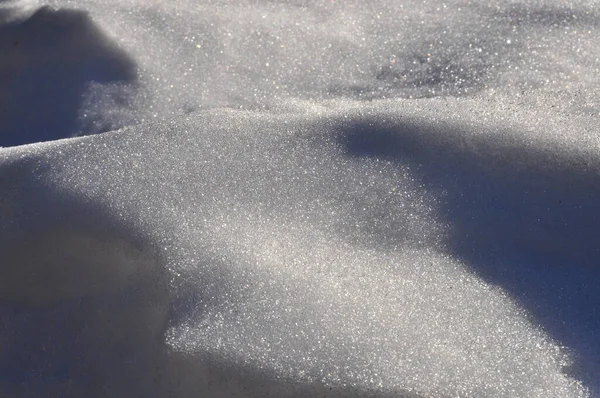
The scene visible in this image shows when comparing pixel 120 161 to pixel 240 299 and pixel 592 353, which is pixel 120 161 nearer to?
pixel 240 299

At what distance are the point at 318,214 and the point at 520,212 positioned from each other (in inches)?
12.7

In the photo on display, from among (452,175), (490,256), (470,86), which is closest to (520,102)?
(470,86)

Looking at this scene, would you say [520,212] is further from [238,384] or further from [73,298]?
[73,298]

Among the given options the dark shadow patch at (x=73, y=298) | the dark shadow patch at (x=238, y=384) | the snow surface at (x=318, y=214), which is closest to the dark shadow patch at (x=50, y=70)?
the snow surface at (x=318, y=214)

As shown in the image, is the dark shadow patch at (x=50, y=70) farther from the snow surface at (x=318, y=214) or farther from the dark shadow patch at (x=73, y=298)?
the dark shadow patch at (x=73, y=298)

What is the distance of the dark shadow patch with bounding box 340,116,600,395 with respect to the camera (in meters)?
0.97

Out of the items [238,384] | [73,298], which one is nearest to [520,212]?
[238,384]

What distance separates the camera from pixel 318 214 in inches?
43.2

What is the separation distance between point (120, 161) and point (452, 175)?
57 centimetres

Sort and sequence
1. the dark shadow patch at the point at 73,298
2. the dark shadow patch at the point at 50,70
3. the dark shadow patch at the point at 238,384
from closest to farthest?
the dark shadow patch at the point at 238,384
the dark shadow patch at the point at 73,298
the dark shadow patch at the point at 50,70

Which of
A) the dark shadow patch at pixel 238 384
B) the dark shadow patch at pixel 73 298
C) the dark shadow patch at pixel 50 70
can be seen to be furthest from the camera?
the dark shadow patch at pixel 50 70

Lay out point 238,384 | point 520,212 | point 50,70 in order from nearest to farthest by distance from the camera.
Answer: point 238,384, point 520,212, point 50,70

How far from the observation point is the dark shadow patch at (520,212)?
0.97 m

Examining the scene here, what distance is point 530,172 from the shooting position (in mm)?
1097
